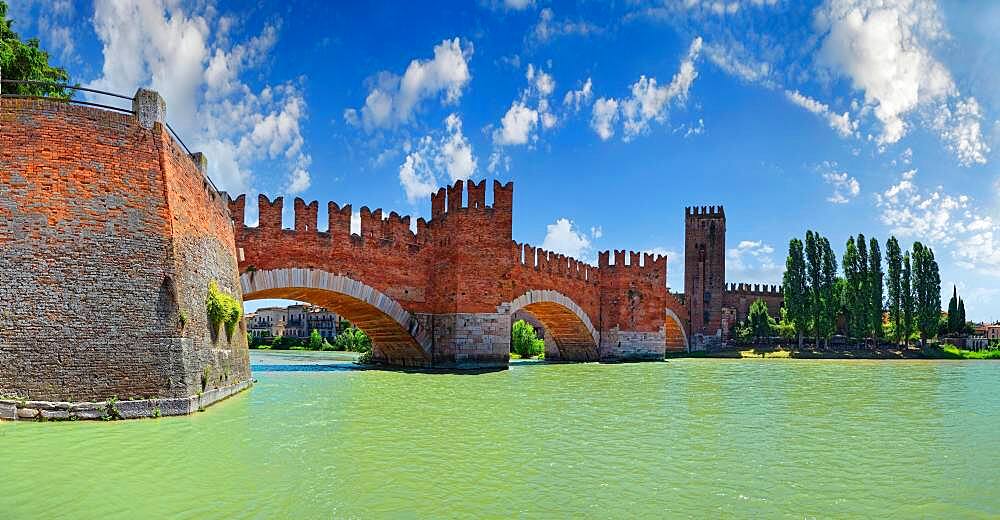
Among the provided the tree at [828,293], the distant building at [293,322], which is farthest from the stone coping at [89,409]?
the distant building at [293,322]

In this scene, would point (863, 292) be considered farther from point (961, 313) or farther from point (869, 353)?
point (961, 313)

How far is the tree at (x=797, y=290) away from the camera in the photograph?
5166 cm

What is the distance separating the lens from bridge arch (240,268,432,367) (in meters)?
21.0

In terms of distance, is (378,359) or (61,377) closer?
(61,377)

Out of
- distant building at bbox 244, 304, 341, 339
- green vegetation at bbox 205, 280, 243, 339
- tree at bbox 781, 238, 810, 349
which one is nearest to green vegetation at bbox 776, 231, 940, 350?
tree at bbox 781, 238, 810, 349

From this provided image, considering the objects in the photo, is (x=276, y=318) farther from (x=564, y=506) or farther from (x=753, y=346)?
(x=564, y=506)

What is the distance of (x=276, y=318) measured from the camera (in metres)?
104

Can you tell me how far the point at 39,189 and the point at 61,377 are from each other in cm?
303

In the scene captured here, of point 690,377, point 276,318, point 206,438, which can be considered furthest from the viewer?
point 276,318

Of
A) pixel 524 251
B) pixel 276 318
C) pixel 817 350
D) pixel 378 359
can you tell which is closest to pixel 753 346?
pixel 817 350

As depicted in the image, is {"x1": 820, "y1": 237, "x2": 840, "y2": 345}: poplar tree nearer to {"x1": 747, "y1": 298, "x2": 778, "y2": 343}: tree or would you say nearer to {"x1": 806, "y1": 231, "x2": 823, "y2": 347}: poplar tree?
{"x1": 806, "y1": 231, "x2": 823, "y2": 347}: poplar tree

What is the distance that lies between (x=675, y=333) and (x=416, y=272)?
37030 mm

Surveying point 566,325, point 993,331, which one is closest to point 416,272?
point 566,325

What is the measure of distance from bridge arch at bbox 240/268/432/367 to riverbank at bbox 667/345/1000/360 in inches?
1001
